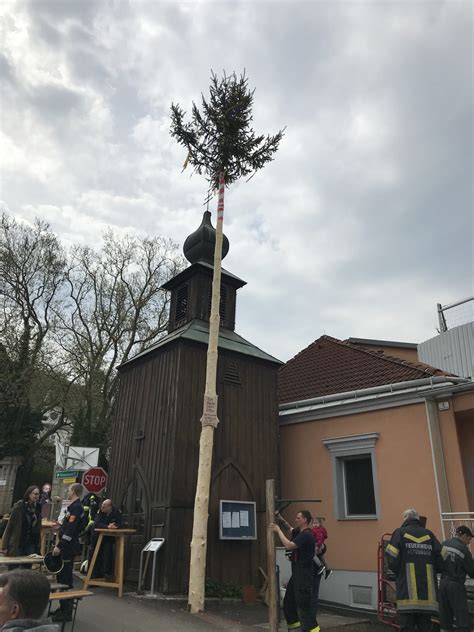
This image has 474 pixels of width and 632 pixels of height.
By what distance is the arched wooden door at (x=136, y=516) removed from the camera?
11680mm

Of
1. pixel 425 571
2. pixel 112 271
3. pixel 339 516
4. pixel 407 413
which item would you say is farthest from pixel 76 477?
pixel 112 271

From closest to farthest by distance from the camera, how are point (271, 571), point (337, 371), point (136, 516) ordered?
point (271, 571) → point (136, 516) → point (337, 371)

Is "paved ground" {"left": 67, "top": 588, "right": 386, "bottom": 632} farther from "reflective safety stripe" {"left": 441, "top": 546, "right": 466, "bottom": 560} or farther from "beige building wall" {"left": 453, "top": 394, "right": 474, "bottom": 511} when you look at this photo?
"beige building wall" {"left": 453, "top": 394, "right": 474, "bottom": 511}

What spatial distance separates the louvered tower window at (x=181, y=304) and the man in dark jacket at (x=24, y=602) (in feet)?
41.6

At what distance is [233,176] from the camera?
41.4ft

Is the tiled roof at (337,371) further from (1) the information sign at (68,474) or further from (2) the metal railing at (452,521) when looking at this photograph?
(1) the information sign at (68,474)

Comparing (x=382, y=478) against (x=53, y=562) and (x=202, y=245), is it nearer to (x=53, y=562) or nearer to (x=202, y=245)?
(x=53, y=562)

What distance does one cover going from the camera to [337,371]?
1511 centimetres

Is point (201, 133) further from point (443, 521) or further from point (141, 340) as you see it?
point (141, 340)

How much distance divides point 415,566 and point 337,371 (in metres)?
8.64

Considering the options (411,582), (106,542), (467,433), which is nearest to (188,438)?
(106,542)

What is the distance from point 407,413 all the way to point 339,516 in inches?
124

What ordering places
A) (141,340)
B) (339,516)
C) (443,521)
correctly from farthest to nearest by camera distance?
(141,340) → (339,516) → (443,521)

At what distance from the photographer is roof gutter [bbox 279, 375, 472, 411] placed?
11.3 m
